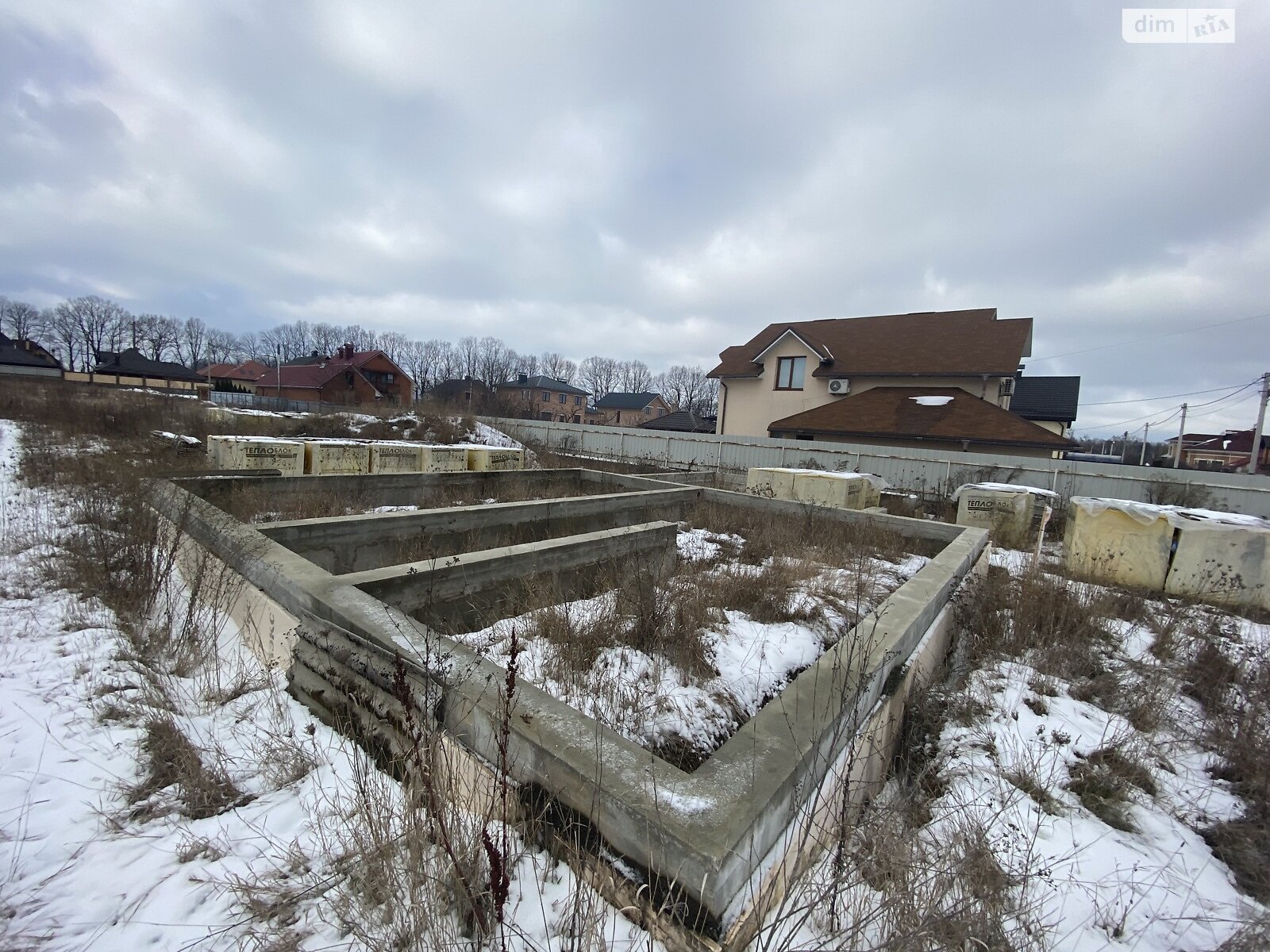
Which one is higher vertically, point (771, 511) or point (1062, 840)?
point (771, 511)

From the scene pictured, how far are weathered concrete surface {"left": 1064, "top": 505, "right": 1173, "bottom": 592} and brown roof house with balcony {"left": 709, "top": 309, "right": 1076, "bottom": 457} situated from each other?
10.7m

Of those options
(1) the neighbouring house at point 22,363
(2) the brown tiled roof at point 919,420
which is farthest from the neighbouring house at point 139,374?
(2) the brown tiled roof at point 919,420

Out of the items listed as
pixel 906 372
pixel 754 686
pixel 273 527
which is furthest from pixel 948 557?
pixel 906 372

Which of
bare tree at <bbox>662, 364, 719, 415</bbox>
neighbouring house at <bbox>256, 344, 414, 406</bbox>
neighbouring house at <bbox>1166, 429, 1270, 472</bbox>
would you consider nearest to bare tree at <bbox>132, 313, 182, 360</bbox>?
neighbouring house at <bbox>256, 344, 414, 406</bbox>

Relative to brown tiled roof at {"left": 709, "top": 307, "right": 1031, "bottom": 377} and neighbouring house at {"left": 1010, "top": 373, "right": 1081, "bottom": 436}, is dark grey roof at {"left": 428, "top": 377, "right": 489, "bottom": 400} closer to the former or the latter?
brown tiled roof at {"left": 709, "top": 307, "right": 1031, "bottom": 377}

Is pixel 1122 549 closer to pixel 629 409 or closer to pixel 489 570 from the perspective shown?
pixel 489 570

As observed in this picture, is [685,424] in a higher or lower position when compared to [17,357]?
lower

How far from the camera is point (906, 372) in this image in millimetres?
21031

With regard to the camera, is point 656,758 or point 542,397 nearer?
point 656,758

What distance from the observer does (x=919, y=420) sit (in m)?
18.5

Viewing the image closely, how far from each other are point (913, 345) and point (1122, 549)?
17365mm

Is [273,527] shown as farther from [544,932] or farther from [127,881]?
[544,932]

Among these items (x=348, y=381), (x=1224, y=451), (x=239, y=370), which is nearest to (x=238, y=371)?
(x=239, y=370)

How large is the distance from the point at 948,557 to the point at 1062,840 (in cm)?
377
